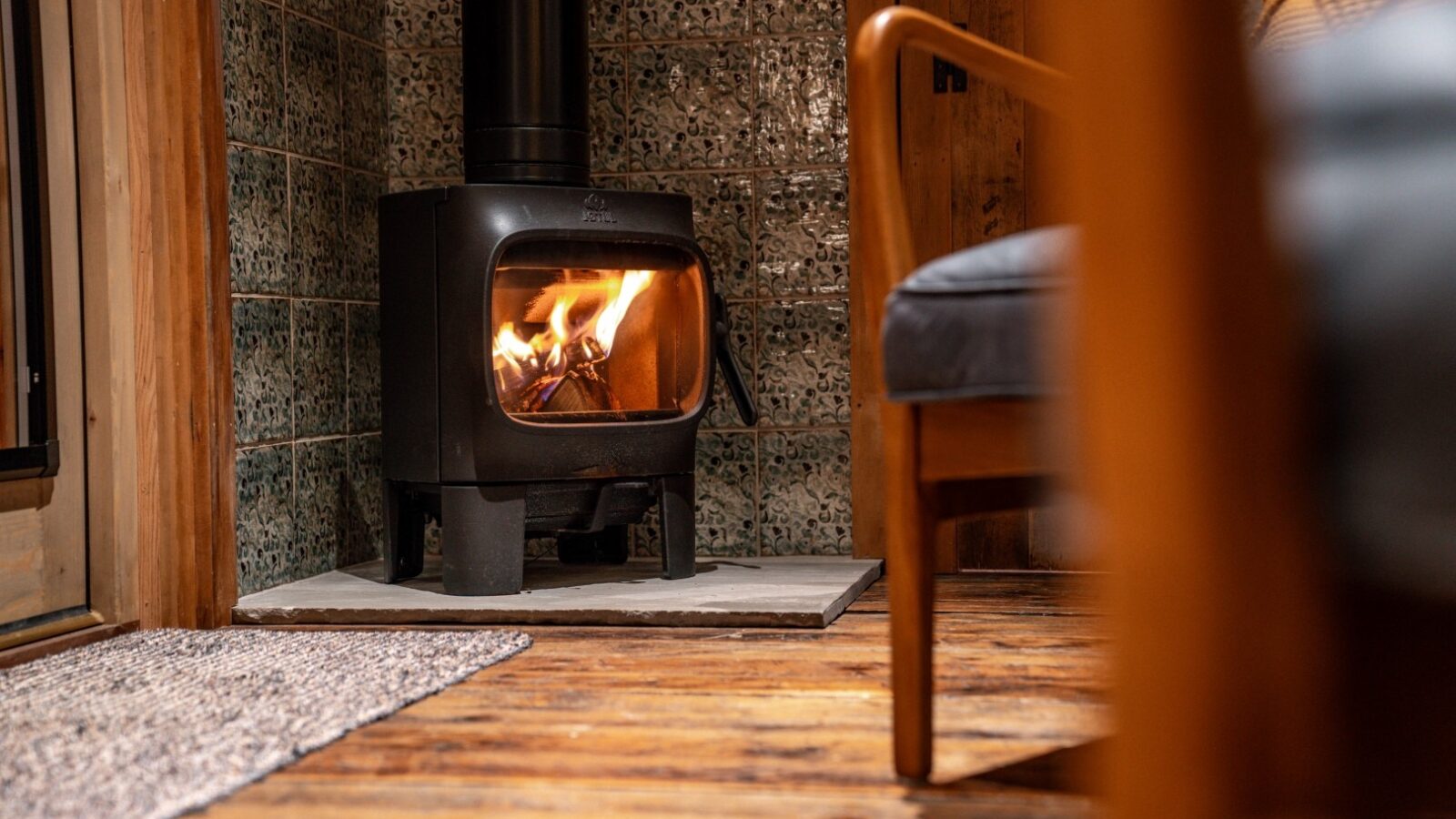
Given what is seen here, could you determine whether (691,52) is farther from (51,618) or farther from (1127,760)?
(1127,760)

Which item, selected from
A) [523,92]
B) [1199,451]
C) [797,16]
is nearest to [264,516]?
[523,92]

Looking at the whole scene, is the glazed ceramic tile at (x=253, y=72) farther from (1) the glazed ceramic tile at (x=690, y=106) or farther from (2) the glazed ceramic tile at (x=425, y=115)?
(1) the glazed ceramic tile at (x=690, y=106)

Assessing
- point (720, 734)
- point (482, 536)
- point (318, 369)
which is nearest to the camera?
point (720, 734)

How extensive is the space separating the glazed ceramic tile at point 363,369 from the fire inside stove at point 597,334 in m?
0.58

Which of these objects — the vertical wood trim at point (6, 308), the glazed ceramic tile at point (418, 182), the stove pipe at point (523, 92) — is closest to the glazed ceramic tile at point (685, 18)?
the stove pipe at point (523, 92)

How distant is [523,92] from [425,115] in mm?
557

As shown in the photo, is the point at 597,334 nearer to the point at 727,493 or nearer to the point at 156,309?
the point at 727,493

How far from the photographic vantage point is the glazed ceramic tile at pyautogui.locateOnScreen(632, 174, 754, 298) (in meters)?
2.92

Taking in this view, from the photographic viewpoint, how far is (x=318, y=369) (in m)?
2.77

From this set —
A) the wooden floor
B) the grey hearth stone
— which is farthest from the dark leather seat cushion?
the grey hearth stone

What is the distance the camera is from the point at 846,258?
9.48 ft

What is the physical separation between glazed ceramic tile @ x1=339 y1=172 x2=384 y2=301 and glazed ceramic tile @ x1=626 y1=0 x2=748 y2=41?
2.14 ft

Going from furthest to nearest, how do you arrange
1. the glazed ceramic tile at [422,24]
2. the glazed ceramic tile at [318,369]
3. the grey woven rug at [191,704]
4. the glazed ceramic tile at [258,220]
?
1. the glazed ceramic tile at [422,24]
2. the glazed ceramic tile at [318,369]
3. the glazed ceramic tile at [258,220]
4. the grey woven rug at [191,704]

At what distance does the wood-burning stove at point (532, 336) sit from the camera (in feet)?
7.91
